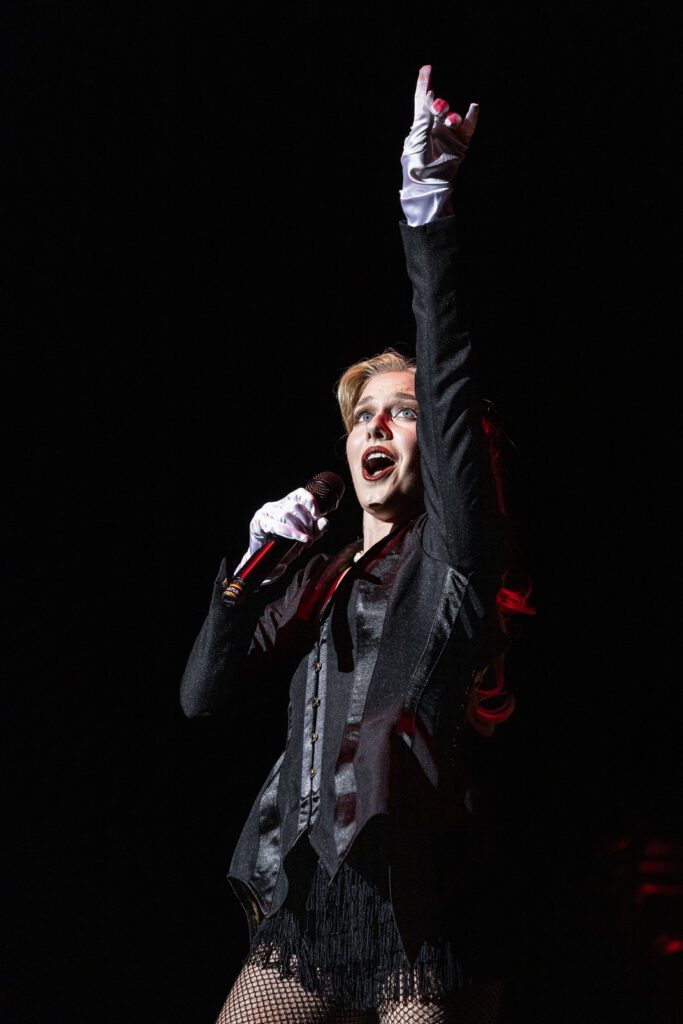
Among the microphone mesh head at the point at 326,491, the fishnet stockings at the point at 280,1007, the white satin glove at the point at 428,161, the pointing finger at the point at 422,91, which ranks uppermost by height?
the pointing finger at the point at 422,91

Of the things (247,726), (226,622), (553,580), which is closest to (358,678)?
(226,622)

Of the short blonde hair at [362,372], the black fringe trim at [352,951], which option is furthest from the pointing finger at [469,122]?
the black fringe trim at [352,951]

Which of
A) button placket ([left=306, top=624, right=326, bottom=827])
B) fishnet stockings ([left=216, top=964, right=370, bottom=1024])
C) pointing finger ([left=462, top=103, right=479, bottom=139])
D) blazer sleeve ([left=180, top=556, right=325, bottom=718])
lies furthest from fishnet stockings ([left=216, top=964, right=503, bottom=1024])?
pointing finger ([left=462, top=103, right=479, bottom=139])

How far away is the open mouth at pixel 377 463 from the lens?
1.63 meters

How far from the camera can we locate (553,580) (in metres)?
2.62

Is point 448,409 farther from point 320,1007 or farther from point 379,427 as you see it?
point 320,1007

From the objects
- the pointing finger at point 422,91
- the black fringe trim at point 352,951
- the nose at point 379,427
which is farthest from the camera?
the nose at point 379,427

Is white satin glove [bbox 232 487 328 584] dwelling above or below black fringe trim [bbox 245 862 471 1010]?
above

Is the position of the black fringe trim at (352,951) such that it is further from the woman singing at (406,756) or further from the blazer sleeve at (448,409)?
the blazer sleeve at (448,409)

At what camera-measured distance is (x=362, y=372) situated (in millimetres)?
1942

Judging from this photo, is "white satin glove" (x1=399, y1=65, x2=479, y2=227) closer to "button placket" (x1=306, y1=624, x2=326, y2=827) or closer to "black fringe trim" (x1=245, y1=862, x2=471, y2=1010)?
"button placket" (x1=306, y1=624, x2=326, y2=827)

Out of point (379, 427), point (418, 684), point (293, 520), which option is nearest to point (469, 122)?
point (379, 427)

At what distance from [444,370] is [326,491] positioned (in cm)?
34

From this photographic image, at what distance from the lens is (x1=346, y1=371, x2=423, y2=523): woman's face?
1.62 m
